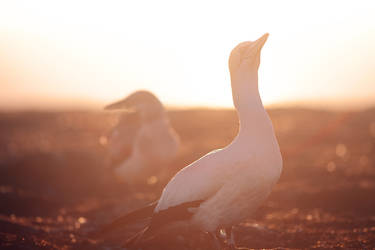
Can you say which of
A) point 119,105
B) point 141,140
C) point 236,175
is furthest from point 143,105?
point 236,175

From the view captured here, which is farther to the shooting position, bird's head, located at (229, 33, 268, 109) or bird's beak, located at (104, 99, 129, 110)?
bird's beak, located at (104, 99, 129, 110)

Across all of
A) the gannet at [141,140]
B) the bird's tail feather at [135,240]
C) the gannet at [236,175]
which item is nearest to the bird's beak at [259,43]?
the gannet at [236,175]

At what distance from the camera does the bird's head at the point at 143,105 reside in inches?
672

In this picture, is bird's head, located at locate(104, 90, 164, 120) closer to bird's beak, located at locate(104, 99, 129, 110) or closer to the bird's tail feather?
bird's beak, located at locate(104, 99, 129, 110)

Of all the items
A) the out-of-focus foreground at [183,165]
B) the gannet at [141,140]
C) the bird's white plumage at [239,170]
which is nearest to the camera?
the bird's white plumage at [239,170]

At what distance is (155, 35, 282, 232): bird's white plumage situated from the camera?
25.8 feet

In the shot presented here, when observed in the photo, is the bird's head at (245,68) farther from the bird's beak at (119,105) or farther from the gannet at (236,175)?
the bird's beak at (119,105)

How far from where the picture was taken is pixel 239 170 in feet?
25.9

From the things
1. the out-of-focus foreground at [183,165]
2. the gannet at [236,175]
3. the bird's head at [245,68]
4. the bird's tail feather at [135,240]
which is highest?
the bird's head at [245,68]

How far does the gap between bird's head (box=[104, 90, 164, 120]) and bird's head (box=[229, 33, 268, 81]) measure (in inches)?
342

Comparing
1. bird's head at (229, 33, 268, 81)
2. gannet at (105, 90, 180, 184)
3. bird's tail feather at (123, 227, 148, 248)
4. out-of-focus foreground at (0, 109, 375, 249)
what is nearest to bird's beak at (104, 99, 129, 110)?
gannet at (105, 90, 180, 184)

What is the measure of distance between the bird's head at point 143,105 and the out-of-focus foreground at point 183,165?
2.22 m

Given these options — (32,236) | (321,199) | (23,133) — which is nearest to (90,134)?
(23,133)

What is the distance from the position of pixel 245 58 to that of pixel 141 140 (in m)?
8.91
